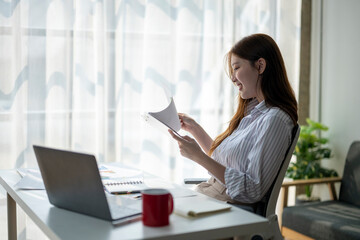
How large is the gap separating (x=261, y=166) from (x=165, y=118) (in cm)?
45

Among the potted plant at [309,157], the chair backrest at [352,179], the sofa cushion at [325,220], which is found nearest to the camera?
the sofa cushion at [325,220]

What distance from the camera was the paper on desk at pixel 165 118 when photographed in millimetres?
1891

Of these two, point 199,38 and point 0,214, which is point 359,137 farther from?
point 0,214

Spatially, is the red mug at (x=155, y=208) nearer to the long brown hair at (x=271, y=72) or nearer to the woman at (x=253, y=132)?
the woman at (x=253, y=132)

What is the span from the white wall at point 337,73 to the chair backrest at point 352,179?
0.46 m

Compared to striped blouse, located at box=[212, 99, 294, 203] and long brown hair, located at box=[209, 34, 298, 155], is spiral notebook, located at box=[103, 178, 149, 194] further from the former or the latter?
long brown hair, located at box=[209, 34, 298, 155]

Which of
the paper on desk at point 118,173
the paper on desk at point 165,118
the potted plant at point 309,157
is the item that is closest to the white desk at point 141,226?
the paper on desk at point 118,173

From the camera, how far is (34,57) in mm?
2928

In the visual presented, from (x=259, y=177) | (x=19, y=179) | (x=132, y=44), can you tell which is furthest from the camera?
(x=132, y=44)

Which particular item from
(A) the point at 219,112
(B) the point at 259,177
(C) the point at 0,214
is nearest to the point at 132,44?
(A) the point at 219,112

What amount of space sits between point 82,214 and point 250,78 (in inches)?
37.9

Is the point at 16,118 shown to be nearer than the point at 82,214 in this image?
No

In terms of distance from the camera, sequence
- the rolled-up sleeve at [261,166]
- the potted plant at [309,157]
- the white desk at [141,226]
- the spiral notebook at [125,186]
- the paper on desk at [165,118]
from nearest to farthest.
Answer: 1. the white desk at [141,226]
2. the spiral notebook at [125,186]
3. the rolled-up sleeve at [261,166]
4. the paper on desk at [165,118]
5. the potted plant at [309,157]

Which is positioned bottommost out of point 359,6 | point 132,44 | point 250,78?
point 250,78
